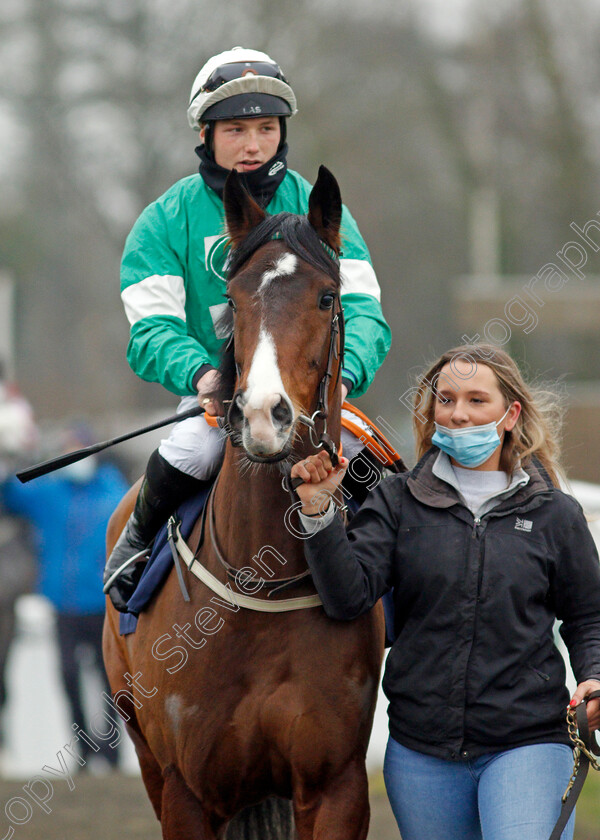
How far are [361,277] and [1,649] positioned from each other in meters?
5.16

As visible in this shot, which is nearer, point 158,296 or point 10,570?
point 158,296

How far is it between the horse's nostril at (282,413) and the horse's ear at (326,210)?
0.74 meters

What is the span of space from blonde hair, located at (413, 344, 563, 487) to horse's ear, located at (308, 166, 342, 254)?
0.52 m

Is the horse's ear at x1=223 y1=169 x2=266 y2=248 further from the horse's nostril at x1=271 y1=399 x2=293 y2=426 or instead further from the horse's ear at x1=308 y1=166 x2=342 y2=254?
the horse's nostril at x1=271 y1=399 x2=293 y2=426

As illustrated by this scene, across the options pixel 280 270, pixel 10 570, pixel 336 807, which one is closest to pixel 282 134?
pixel 280 270

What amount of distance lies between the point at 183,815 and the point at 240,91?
2.37m

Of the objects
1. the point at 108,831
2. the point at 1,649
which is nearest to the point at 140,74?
the point at 1,649

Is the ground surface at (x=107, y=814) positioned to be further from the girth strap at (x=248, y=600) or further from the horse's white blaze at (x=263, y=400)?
the horse's white blaze at (x=263, y=400)

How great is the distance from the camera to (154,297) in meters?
3.74

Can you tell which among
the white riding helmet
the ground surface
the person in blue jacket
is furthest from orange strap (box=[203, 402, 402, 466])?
the ground surface

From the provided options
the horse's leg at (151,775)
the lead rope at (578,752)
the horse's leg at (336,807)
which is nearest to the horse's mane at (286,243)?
the horse's leg at (336,807)

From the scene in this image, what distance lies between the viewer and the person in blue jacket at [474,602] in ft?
9.76

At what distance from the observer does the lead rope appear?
115 inches

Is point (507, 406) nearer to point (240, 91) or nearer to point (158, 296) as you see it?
point (158, 296)
